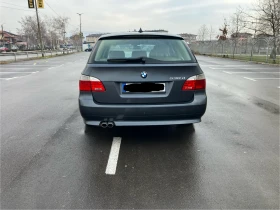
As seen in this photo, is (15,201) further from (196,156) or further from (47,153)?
(196,156)

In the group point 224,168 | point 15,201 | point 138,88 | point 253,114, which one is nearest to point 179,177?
point 224,168

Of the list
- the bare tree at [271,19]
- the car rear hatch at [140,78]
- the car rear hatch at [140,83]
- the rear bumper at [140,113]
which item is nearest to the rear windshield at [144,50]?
the car rear hatch at [140,78]

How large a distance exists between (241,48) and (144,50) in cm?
3330

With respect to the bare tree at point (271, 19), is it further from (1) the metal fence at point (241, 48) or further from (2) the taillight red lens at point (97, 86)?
(2) the taillight red lens at point (97, 86)

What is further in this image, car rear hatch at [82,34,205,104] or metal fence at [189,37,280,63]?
metal fence at [189,37,280,63]

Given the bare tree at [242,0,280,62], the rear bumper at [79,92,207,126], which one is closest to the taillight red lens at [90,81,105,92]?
the rear bumper at [79,92,207,126]

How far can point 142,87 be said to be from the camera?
3715mm

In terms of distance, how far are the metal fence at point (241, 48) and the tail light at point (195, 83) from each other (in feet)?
73.7

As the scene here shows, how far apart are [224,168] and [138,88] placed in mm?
1542

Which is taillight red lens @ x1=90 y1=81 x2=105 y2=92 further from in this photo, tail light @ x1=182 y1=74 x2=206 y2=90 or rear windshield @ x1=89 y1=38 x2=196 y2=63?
tail light @ x1=182 y1=74 x2=206 y2=90

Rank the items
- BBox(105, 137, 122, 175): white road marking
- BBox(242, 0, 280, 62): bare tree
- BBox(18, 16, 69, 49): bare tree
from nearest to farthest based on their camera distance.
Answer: BBox(105, 137, 122, 175): white road marking < BBox(242, 0, 280, 62): bare tree < BBox(18, 16, 69, 49): bare tree

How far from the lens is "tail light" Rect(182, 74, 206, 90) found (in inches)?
149

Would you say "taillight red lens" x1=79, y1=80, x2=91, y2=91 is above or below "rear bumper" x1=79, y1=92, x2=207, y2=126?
above

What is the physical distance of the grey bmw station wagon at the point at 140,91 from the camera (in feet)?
12.1
